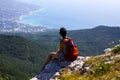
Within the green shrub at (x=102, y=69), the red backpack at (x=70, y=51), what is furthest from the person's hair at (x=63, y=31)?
the green shrub at (x=102, y=69)

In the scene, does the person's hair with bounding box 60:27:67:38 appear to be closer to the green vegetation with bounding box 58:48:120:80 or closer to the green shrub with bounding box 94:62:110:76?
the green vegetation with bounding box 58:48:120:80

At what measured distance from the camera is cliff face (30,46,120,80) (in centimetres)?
1012

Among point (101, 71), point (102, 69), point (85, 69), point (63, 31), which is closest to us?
point (101, 71)

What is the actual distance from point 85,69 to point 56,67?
2188 millimetres

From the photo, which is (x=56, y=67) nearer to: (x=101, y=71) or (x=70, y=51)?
(x=70, y=51)

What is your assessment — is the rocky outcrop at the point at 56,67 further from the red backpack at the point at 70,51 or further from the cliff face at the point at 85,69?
the red backpack at the point at 70,51

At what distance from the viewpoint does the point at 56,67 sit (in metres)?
13.5

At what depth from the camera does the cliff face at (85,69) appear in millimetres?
10125

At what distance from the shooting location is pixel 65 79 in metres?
10.9

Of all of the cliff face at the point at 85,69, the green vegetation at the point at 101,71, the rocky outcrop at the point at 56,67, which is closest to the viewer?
the green vegetation at the point at 101,71

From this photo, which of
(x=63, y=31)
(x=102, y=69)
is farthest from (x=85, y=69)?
(x=63, y=31)

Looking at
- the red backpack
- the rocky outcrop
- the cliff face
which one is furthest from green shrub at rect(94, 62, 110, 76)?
the red backpack

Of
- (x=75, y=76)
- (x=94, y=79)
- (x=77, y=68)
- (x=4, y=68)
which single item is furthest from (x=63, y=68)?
(x=4, y=68)

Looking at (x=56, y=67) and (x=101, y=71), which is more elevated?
(x=101, y=71)
